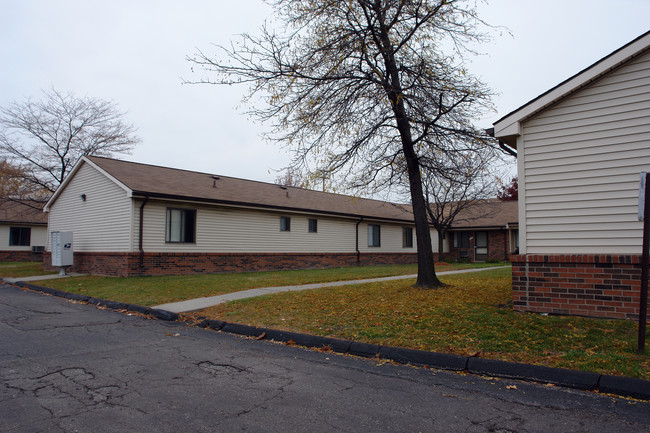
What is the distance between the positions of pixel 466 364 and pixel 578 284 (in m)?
3.57

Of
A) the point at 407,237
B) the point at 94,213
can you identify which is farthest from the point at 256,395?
the point at 407,237

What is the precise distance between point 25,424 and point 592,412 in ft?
16.1

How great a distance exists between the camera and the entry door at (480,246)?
1287 inches

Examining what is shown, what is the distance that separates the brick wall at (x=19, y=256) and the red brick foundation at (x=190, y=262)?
13.5 m

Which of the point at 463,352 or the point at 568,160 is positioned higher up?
the point at 568,160

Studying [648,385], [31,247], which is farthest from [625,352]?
[31,247]

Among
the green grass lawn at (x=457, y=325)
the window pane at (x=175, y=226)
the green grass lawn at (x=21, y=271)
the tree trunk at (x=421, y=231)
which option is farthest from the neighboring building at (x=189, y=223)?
the tree trunk at (x=421, y=231)

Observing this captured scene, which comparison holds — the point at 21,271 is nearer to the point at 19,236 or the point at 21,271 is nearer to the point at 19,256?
the point at 19,256

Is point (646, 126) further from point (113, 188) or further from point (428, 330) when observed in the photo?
point (113, 188)

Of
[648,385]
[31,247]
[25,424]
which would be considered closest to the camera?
[25,424]

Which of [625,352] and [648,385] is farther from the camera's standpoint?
[625,352]

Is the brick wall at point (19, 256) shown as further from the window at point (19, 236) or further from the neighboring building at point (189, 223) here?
the neighboring building at point (189, 223)

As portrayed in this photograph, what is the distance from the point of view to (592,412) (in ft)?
13.8

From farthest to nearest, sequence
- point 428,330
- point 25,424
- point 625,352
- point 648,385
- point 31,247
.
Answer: point 31,247 < point 428,330 < point 625,352 < point 648,385 < point 25,424
